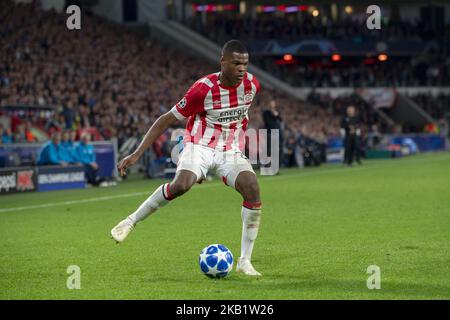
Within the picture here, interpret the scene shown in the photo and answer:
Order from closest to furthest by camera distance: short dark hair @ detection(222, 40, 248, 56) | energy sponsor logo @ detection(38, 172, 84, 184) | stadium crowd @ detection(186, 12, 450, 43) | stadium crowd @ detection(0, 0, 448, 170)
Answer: short dark hair @ detection(222, 40, 248, 56) → energy sponsor logo @ detection(38, 172, 84, 184) → stadium crowd @ detection(0, 0, 448, 170) → stadium crowd @ detection(186, 12, 450, 43)

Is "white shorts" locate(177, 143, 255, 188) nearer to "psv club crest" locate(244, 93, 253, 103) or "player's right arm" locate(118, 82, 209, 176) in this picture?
"player's right arm" locate(118, 82, 209, 176)

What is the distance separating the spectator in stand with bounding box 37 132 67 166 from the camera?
24.5m

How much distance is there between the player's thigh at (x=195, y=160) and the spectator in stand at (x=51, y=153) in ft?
47.3

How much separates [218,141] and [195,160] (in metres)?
0.37

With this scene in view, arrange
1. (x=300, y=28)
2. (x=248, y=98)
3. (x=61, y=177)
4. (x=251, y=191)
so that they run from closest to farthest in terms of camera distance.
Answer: (x=251, y=191), (x=248, y=98), (x=61, y=177), (x=300, y=28)

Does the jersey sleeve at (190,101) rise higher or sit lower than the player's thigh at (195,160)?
higher

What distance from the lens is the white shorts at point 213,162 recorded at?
10.4m

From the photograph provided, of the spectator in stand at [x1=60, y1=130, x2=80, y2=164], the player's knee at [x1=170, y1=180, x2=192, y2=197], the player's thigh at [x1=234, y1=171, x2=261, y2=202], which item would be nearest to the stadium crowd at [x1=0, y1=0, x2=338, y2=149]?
the spectator in stand at [x1=60, y1=130, x2=80, y2=164]

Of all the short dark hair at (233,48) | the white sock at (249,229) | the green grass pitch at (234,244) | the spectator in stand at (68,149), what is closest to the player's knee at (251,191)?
the white sock at (249,229)

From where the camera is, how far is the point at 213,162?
10.5 metres

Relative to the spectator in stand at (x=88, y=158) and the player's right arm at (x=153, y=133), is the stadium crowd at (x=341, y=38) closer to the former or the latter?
the spectator in stand at (x=88, y=158)

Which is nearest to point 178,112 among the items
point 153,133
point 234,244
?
point 153,133

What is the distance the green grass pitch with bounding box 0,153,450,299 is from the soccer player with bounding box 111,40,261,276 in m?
0.54

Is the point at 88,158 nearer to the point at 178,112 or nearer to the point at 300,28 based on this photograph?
the point at 178,112
